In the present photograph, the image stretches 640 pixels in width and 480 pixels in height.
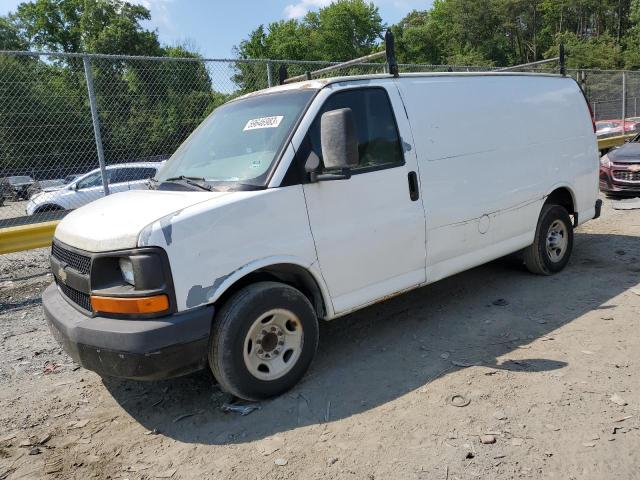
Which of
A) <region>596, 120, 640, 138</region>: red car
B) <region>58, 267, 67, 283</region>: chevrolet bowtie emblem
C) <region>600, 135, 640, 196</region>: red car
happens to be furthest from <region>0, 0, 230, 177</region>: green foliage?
<region>596, 120, 640, 138</region>: red car

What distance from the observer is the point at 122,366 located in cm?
296

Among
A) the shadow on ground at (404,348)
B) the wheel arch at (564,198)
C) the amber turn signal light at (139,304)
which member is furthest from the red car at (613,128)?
the amber turn signal light at (139,304)

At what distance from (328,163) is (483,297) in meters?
2.64

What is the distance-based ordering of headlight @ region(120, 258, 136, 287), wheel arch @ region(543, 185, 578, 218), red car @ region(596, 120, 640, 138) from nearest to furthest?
headlight @ region(120, 258, 136, 287)
wheel arch @ region(543, 185, 578, 218)
red car @ region(596, 120, 640, 138)

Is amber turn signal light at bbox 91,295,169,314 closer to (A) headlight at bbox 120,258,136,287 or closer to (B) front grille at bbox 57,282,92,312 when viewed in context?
(A) headlight at bbox 120,258,136,287

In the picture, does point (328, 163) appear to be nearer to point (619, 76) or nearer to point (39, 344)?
point (39, 344)

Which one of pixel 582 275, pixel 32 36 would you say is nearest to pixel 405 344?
pixel 582 275

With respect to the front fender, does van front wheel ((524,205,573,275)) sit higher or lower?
lower

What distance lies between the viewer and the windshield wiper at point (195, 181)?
11.5 feet

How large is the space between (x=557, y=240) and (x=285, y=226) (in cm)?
367

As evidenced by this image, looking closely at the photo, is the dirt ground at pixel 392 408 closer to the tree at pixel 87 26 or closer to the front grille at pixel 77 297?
the front grille at pixel 77 297

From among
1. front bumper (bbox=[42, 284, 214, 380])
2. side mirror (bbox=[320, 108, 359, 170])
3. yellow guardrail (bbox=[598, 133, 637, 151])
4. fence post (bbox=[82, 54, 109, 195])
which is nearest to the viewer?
front bumper (bbox=[42, 284, 214, 380])

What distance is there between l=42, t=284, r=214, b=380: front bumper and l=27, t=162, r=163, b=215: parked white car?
4.43 m

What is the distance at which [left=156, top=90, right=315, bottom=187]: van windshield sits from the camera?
3520 mm
